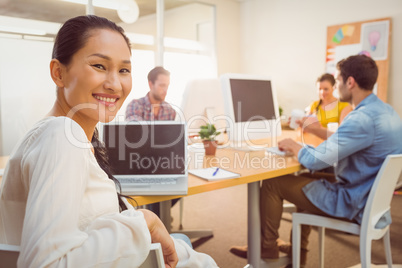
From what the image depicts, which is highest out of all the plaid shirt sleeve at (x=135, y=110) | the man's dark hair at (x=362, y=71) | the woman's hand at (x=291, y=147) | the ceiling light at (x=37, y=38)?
the ceiling light at (x=37, y=38)

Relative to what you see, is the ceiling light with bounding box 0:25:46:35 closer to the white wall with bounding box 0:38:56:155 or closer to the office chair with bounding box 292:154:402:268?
the white wall with bounding box 0:38:56:155

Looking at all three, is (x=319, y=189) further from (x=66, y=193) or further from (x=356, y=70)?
(x=66, y=193)

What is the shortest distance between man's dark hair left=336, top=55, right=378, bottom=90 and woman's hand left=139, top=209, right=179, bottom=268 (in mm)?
1697

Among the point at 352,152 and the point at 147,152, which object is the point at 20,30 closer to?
the point at 147,152

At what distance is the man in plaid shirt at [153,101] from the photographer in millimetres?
3051

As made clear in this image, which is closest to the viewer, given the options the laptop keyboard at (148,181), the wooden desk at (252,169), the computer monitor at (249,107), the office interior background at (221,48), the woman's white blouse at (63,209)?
the woman's white blouse at (63,209)

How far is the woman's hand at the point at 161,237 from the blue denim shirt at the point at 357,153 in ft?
3.96

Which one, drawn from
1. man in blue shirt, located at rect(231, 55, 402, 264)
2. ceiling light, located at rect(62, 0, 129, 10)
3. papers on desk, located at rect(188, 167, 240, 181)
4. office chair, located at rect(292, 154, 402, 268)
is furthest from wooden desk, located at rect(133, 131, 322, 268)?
ceiling light, located at rect(62, 0, 129, 10)

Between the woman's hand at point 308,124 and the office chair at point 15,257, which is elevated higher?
the woman's hand at point 308,124

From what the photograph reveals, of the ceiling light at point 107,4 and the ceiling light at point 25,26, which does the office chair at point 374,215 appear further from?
the ceiling light at point 107,4

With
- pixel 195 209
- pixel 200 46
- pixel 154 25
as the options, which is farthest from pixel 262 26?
pixel 195 209

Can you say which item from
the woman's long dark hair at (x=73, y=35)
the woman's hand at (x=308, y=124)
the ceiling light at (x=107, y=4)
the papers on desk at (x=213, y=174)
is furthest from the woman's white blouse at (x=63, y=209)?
the ceiling light at (x=107, y=4)

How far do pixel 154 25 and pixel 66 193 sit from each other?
4.81m

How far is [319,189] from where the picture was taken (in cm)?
193
